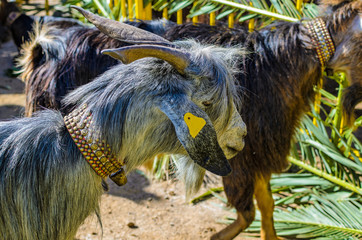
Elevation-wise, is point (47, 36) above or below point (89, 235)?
above

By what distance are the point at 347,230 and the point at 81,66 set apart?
244 centimetres

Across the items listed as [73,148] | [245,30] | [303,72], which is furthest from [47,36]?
[303,72]

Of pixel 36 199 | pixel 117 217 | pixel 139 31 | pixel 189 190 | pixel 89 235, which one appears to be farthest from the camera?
pixel 117 217

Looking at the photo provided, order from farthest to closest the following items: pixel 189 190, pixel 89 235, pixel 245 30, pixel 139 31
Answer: pixel 89 235, pixel 245 30, pixel 189 190, pixel 139 31

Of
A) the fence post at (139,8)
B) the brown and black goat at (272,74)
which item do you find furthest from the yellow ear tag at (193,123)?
the fence post at (139,8)

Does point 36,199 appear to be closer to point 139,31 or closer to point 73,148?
point 73,148

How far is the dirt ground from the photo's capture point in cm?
372

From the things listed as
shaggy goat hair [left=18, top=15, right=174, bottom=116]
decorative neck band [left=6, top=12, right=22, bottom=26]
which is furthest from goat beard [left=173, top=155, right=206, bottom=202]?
decorative neck band [left=6, top=12, right=22, bottom=26]

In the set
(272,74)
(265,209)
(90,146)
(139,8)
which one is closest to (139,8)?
(139,8)

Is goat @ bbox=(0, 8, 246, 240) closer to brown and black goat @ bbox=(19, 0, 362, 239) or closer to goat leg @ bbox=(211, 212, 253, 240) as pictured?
brown and black goat @ bbox=(19, 0, 362, 239)

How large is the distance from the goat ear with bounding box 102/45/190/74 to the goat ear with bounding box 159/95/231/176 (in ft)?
0.51

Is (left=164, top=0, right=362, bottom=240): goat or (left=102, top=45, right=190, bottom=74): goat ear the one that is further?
(left=164, top=0, right=362, bottom=240): goat

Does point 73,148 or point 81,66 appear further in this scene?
point 81,66

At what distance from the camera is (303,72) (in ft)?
10.1
